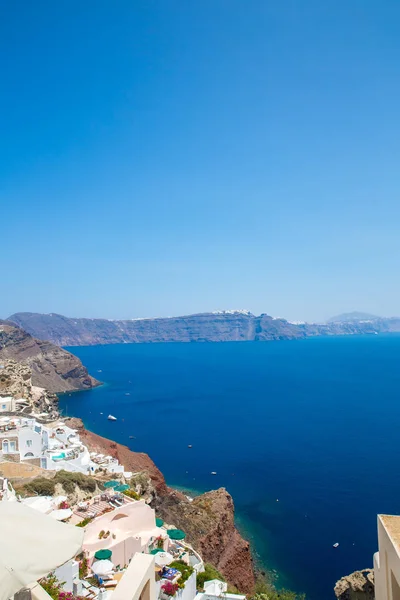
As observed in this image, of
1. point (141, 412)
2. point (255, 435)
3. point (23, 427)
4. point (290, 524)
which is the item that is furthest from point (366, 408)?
point (23, 427)

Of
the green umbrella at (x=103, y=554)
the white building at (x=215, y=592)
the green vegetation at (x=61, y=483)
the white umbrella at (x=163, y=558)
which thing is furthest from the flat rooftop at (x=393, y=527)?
the green vegetation at (x=61, y=483)

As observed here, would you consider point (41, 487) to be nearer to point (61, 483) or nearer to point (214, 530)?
point (61, 483)

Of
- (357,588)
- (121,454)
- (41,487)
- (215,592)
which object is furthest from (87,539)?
(121,454)

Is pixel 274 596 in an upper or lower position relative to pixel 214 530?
upper

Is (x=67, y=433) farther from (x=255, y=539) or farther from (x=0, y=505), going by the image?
(x=0, y=505)

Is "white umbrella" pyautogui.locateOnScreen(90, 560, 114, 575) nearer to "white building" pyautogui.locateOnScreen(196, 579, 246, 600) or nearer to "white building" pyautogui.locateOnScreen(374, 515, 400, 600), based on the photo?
"white building" pyautogui.locateOnScreen(196, 579, 246, 600)

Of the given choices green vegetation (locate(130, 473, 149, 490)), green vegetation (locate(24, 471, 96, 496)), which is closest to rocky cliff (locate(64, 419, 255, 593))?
green vegetation (locate(130, 473, 149, 490))

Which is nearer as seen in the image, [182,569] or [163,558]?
[182,569]
